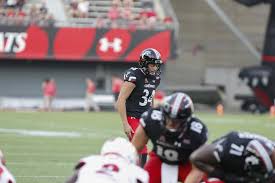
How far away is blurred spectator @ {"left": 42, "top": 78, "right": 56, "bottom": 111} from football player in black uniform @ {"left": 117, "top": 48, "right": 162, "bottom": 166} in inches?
687

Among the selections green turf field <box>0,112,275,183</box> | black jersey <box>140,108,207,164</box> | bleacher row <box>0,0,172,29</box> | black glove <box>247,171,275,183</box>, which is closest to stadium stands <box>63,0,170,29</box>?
bleacher row <box>0,0,172,29</box>

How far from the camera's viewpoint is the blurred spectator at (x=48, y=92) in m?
27.7

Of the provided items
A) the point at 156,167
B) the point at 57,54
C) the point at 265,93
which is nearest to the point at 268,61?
the point at 265,93

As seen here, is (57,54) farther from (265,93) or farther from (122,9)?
(265,93)

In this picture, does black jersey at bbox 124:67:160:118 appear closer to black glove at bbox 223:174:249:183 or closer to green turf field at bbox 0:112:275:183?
green turf field at bbox 0:112:275:183

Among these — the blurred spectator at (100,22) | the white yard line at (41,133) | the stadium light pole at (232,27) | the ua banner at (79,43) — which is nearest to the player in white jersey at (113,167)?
the white yard line at (41,133)

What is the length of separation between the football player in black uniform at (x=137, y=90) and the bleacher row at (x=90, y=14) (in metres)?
18.2

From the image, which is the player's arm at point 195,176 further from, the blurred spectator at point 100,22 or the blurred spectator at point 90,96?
the blurred spectator at point 100,22

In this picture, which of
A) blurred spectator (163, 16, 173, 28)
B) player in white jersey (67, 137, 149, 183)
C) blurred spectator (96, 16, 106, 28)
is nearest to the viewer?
player in white jersey (67, 137, 149, 183)

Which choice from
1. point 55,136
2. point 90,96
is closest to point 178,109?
point 55,136

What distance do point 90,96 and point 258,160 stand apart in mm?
22208

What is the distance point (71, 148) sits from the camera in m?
15.3

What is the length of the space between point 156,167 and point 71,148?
7.69 m

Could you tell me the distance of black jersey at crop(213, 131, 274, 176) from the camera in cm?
660
